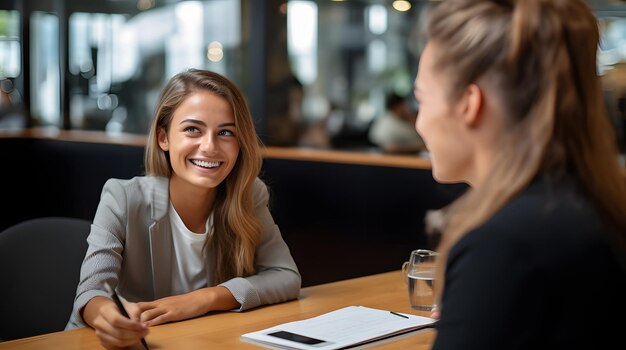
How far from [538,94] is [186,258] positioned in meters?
1.47

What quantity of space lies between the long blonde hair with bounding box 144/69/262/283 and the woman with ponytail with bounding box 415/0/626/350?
3.98 feet

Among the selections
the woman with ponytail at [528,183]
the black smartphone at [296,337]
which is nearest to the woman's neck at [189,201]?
the black smartphone at [296,337]

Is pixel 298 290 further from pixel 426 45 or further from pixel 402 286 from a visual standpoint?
pixel 426 45

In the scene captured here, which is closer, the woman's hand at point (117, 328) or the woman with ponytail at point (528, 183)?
the woman with ponytail at point (528, 183)

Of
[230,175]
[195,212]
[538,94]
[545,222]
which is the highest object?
[538,94]

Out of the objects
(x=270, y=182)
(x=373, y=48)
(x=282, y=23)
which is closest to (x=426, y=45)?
(x=270, y=182)

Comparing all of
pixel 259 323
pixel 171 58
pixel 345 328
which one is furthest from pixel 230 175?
pixel 171 58

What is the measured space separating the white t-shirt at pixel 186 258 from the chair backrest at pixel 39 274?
310mm

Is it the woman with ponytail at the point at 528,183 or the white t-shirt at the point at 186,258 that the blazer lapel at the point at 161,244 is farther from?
the woman with ponytail at the point at 528,183

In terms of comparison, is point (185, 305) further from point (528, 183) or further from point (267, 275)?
point (528, 183)

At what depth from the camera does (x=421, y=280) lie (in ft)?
7.06

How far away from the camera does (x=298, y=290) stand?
2365 millimetres

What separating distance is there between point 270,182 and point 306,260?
41 centimetres

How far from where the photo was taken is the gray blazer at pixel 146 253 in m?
2.23
